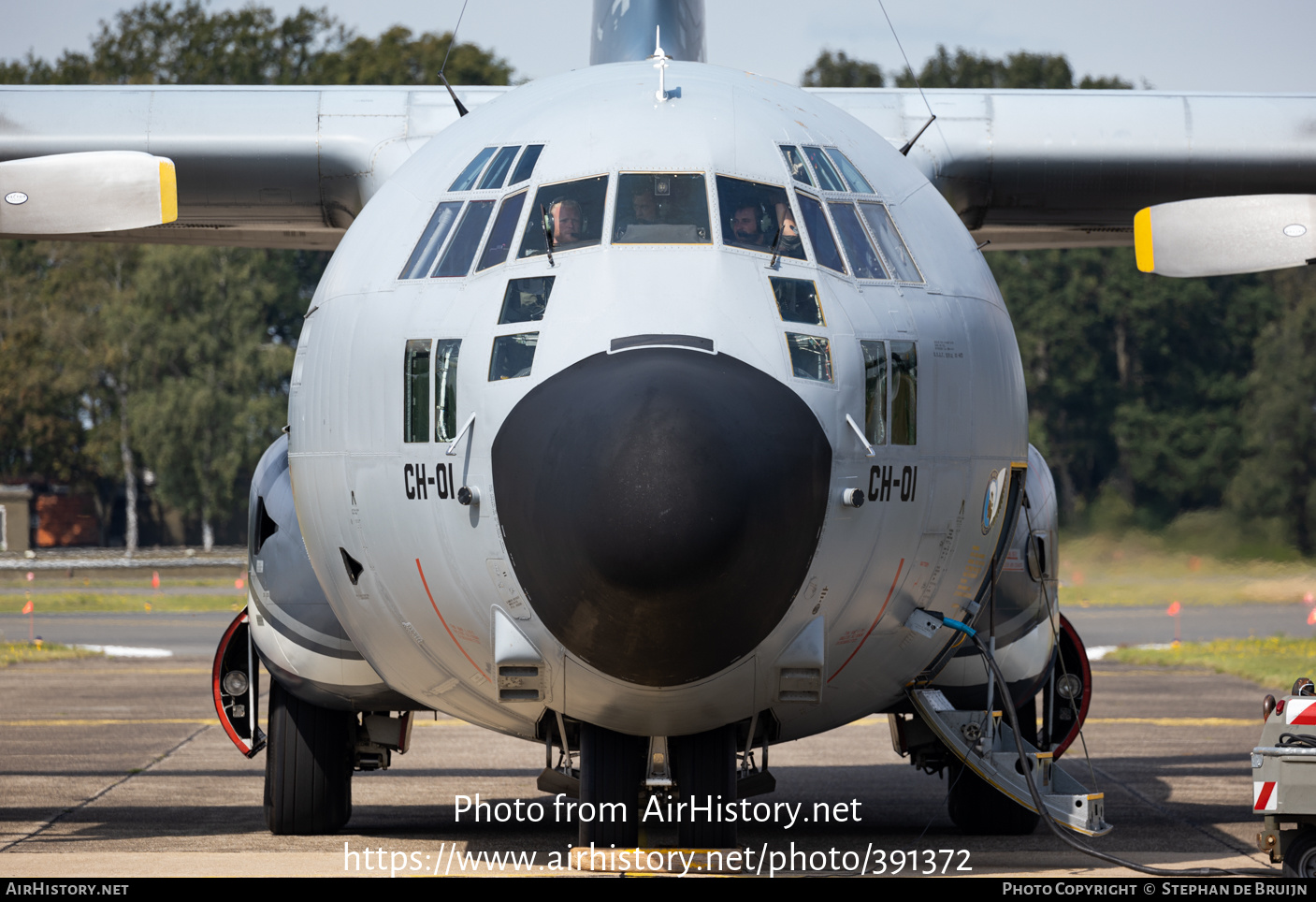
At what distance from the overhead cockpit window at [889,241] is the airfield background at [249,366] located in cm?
4457

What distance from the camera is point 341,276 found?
702cm

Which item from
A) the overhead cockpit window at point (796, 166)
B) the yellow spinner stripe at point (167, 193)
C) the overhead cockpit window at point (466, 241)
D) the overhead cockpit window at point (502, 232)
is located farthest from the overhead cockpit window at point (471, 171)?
the yellow spinner stripe at point (167, 193)

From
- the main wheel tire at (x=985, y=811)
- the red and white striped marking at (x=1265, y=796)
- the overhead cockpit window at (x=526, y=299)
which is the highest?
the overhead cockpit window at (x=526, y=299)

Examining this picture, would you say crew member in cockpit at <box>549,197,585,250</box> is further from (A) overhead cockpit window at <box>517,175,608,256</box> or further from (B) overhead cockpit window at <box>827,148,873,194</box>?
(B) overhead cockpit window at <box>827,148,873,194</box>

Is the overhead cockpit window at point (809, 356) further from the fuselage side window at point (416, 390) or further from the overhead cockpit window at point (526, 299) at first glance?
the fuselage side window at point (416, 390)

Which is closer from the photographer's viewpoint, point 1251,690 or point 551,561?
point 551,561

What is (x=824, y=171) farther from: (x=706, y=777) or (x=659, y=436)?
(x=706, y=777)

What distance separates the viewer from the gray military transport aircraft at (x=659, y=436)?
5289mm

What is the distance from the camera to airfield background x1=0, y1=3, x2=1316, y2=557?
54.4 meters

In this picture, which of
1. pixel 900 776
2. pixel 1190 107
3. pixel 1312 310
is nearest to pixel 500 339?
pixel 1190 107

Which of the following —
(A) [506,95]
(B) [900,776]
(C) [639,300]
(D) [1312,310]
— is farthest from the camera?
(D) [1312,310]

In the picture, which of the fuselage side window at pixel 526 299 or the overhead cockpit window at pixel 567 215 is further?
the overhead cockpit window at pixel 567 215

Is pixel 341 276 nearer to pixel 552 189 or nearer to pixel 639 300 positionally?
pixel 552 189

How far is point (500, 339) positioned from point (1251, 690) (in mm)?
16076
